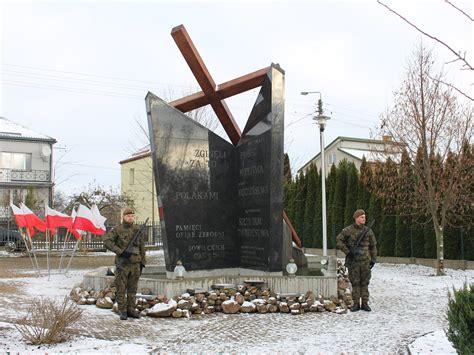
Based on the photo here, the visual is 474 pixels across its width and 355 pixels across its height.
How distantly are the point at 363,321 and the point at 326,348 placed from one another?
199 cm

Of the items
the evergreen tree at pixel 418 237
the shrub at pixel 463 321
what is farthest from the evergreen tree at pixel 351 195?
the shrub at pixel 463 321

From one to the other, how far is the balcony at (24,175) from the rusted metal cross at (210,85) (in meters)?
30.1

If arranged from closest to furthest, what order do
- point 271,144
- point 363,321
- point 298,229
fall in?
1. point 363,321
2. point 271,144
3. point 298,229

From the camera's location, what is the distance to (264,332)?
7641mm

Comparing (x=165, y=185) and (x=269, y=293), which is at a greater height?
(x=165, y=185)

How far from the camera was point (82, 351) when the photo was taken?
246 inches

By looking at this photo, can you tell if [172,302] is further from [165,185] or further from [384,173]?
[384,173]

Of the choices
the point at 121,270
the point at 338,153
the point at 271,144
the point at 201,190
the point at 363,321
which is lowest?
the point at 363,321

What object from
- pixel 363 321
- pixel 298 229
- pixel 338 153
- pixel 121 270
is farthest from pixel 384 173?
pixel 338 153

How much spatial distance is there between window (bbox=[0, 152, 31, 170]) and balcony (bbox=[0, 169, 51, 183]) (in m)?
0.83

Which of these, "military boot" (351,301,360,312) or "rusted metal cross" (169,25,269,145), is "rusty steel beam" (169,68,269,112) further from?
"military boot" (351,301,360,312)

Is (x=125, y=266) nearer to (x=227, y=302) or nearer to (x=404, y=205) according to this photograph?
(x=227, y=302)

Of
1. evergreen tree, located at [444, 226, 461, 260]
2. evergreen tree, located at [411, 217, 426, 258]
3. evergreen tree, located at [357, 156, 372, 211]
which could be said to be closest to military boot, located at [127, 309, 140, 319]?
evergreen tree, located at [444, 226, 461, 260]

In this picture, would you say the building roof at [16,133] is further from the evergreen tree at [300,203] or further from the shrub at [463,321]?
the shrub at [463,321]
